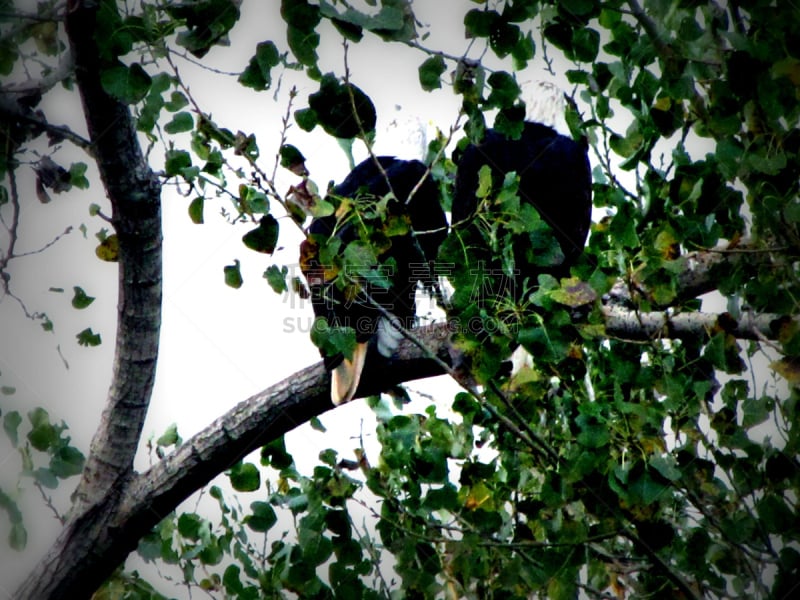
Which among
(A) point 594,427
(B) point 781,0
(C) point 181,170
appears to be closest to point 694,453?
(A) point 594,427

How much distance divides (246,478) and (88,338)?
1.62 ft

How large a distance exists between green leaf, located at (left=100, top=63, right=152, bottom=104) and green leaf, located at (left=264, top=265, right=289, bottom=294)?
0.32 meters

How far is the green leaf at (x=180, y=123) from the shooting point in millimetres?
1425

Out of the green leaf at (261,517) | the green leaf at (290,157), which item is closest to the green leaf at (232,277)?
the green leaf at (290,157)

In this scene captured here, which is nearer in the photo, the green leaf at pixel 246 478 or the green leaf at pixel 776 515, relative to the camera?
the green leaf at pixel 776 515

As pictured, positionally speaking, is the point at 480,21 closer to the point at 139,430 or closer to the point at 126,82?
the point at 126,82

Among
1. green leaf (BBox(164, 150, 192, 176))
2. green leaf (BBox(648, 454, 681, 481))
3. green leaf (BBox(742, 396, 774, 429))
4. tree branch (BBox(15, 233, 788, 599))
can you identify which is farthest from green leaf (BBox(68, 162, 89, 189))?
green leaf (BBox(742, 396, 774, 429))

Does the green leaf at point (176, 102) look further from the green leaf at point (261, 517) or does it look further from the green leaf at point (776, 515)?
the green leaf at point (776, 515)

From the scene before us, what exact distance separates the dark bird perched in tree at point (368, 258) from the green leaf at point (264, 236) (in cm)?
5

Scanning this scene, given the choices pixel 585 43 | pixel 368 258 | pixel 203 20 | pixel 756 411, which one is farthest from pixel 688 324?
pixel 203 20

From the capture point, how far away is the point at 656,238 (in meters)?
1.39

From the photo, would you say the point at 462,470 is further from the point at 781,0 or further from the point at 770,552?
the point at 781,0

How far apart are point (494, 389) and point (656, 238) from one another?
0.38 m

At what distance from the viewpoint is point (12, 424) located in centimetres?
182
